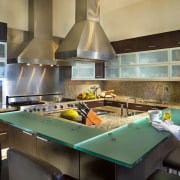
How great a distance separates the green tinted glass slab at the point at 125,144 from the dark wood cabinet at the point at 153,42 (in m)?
3.10

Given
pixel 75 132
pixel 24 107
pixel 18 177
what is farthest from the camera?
pixel 24 107

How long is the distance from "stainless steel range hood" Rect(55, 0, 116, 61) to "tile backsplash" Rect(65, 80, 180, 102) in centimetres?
226

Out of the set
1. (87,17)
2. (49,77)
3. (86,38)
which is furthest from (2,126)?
(87,17)

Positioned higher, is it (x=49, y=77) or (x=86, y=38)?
(x=86, y=38)

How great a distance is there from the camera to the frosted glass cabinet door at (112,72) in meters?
5.41

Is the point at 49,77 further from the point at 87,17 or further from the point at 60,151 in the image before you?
the point at 60,151

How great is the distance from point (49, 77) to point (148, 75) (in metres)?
2.42

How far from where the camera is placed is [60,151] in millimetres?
1765

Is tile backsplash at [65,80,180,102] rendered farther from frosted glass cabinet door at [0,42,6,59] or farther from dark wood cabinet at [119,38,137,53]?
frosted glass cabinet door at [0,42,6,59]

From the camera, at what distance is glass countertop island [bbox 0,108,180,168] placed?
3.84ft

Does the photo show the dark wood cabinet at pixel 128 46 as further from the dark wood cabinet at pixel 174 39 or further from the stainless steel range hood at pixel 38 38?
the stainless steel range hood at pixel 38 38

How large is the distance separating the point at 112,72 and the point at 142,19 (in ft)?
5.23

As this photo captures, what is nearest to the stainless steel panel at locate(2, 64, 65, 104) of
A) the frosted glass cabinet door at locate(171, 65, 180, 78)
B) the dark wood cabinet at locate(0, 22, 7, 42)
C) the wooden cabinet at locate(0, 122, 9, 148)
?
the dark wood cabinet at locate(0, 22, 7, 42)

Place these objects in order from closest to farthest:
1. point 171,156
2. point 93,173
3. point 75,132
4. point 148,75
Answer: point 93,173
point 75,132
point 171,156
point 148,75
